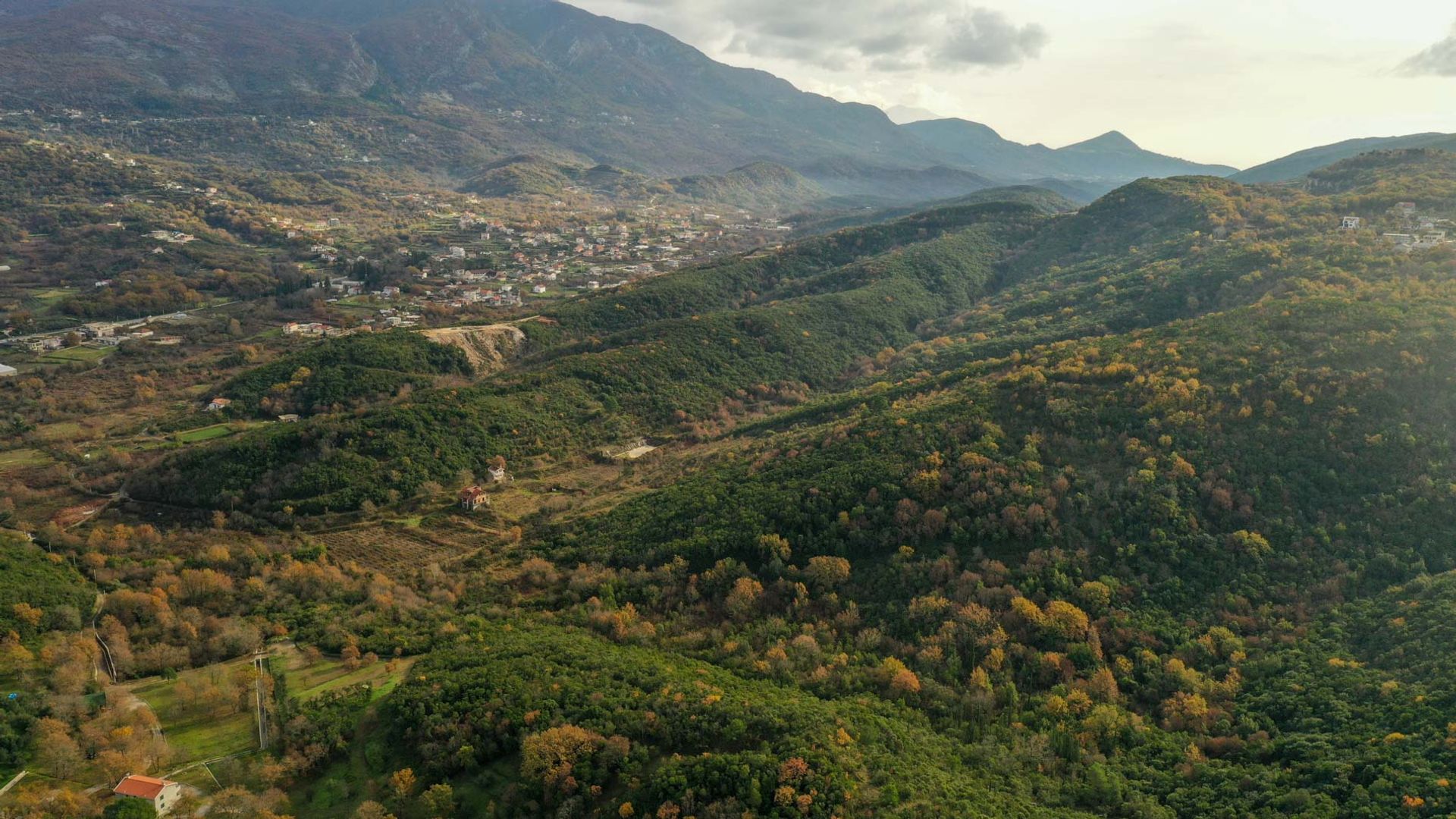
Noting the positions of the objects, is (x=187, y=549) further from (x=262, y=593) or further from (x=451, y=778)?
(x=451, y=778)

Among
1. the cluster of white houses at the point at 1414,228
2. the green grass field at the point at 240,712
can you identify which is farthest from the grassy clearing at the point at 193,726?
the cluster of white houses at the point at 1414,228

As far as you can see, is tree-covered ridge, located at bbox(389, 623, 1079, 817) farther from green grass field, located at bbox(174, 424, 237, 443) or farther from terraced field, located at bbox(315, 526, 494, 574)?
green grass field, located at bbox(174, 424, 237, 443)

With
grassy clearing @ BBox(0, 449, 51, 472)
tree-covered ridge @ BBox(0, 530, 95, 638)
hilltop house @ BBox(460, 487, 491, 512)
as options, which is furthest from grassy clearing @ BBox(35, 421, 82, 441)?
hilltop house @ BBox(460, 487, 491, 512)

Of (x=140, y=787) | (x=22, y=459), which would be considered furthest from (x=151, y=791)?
(x=22, y=459)

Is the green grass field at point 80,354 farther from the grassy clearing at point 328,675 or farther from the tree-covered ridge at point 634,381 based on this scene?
the grassy clearing at point 328,675

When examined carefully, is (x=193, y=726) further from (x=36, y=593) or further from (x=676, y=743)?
(x=676, y=743)
